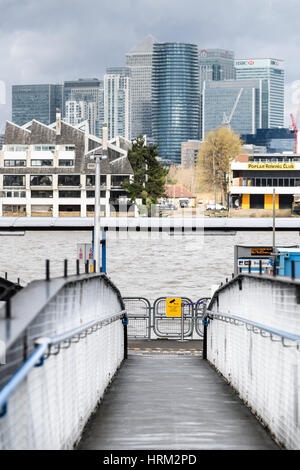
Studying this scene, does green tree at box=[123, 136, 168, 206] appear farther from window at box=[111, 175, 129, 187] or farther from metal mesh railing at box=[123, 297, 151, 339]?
metal mesh railing at box=[123, 297, 151, 339]

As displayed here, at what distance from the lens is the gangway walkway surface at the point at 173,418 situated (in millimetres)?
8039

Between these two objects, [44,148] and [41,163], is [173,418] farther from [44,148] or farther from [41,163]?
[44,148]

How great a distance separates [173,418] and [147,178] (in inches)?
5252

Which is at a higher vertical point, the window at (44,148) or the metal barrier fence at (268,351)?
the window at (44,148)

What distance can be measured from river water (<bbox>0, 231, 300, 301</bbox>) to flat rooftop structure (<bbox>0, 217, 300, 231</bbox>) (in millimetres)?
3736

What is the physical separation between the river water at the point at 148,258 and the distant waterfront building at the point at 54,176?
696 cm

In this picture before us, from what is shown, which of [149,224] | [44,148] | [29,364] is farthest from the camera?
[44,148]

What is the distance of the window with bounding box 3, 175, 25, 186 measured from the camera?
16362 cm

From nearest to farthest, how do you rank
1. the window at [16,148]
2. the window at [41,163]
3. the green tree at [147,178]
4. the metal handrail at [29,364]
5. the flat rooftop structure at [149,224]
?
1. the metal handrail at [29,364]
2. the flat rooftop structure at [149,224]
3. the green tree at [147,178]
4. the window at [41,163]
5. the window at [16,148]

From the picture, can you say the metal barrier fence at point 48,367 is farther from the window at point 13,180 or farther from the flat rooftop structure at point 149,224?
the window at point 13,180

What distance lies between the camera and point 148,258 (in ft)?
422

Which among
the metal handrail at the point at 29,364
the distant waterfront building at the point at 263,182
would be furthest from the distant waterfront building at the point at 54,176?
the metal handrail at the point at 29,364

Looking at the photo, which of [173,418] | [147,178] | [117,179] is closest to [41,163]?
[117,179]

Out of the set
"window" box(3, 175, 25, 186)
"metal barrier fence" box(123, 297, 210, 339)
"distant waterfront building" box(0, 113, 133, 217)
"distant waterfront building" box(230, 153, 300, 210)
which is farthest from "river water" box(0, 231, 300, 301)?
"metal barrier fence" box(123, 297, 210, 339)
